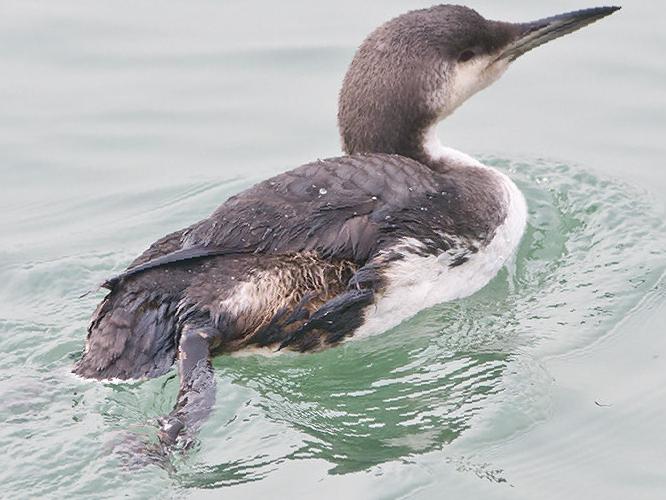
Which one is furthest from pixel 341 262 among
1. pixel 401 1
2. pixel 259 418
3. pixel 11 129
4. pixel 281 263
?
pixel 401 1

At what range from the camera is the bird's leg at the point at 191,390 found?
612cm

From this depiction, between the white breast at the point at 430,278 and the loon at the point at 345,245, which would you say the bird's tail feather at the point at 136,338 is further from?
the white breast at the point at 430,278

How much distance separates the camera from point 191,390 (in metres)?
6.25

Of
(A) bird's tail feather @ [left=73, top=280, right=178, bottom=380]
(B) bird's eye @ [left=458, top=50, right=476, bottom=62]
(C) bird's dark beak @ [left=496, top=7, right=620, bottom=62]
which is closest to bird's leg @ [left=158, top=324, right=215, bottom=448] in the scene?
(A) bird's tail feather @ [left=73, top=280, right=178, bottom=380]

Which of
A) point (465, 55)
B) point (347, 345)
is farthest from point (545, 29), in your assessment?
point (347, 345)

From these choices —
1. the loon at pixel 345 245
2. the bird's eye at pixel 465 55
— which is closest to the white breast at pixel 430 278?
the loon at pixel 345 245

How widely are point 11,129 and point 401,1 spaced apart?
305 cm

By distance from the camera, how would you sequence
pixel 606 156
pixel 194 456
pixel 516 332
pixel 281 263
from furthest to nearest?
pixel 606 156 < pixel 516 332 < pixel 281 263 < pixel 194 456

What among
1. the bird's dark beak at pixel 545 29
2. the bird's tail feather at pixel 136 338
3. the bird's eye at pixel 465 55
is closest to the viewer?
the bird's tail feather at pixel 136 338

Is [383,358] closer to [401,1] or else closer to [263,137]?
[263,137]

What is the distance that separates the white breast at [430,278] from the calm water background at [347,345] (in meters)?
0.10

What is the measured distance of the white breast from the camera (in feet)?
22.9

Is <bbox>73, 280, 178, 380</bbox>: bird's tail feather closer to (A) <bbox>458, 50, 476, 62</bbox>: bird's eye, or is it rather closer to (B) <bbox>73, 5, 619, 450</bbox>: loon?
(B) <bbox>73, 5, 619, 450</bbox>: loon

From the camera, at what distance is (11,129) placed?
9.70 metres
